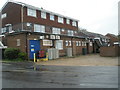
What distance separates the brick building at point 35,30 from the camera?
21828 millimetres

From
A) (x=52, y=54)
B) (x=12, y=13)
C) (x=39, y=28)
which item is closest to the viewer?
(x=52, y=54)

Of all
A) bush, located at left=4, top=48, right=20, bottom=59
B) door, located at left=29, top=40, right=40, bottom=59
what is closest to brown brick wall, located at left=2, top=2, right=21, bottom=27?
door, located at left=29, top=40, right=40, bottom=59

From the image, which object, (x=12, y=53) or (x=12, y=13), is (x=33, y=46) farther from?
(x=12, y=13)

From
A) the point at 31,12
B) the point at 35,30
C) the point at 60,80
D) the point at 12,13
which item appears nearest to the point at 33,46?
the point at 35,30

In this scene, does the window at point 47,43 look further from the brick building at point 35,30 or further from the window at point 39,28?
the window at point 39,28

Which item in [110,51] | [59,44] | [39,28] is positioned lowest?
[110,51]

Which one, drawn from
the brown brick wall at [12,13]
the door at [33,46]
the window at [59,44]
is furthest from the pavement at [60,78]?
the brown brick wall at [12,13]

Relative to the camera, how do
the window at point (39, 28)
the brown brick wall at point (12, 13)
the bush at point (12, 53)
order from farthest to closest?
the window at point (39, 28) < the brown brick wall at point (12, 13) < the bush at point (12, 53)

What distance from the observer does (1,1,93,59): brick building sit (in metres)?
21.8

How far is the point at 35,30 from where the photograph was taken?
26844 millimetres

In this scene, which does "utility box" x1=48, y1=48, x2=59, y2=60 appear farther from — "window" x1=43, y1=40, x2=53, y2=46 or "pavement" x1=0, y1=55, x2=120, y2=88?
"pavement" x1=0, y1=55, x2=120, y2=88

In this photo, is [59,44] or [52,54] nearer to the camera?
[52,54]

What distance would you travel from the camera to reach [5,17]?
3089 centimetres

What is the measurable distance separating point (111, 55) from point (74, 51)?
7.29m
